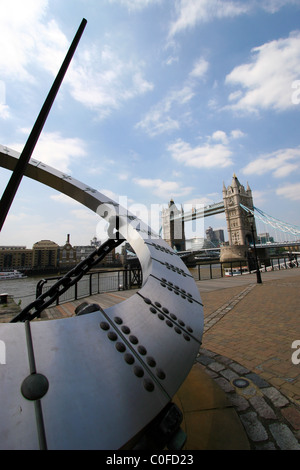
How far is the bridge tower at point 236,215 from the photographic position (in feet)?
188

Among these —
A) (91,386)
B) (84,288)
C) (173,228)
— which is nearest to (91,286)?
(84,288)

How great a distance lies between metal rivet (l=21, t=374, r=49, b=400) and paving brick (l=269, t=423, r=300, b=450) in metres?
1.96

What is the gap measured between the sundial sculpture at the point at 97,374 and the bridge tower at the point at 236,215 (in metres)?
51.1

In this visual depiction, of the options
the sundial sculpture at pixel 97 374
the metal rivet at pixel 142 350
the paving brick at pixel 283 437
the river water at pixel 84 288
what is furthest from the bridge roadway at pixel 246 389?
the river water at pixel 84 288

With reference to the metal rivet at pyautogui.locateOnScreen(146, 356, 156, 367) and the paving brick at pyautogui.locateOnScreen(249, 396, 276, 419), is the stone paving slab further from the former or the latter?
the metal rivet at pyautogui.locateOnScreen(146, 356, 156, 367)

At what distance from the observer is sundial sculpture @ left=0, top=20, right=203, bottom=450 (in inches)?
30.5

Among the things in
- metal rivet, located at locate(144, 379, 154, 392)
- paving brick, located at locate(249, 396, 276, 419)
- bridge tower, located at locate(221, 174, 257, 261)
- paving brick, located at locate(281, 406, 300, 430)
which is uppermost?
bridge tower, located at locate(221, 174, 257, 261)

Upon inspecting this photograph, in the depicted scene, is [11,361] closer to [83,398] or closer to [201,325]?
[83,398]

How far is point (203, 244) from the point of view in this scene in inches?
3593

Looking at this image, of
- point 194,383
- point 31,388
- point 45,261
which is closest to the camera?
point 31,388

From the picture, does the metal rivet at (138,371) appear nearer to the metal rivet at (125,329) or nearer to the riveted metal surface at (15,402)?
the metal rivet at (125,329)

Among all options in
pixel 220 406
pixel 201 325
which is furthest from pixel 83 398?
pixel 220 406

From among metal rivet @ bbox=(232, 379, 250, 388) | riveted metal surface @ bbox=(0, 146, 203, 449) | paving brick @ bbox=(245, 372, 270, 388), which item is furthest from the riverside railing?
riveted metal surface @ bbox=(0, 146, 203, 449)

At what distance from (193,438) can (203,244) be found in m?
92.4
